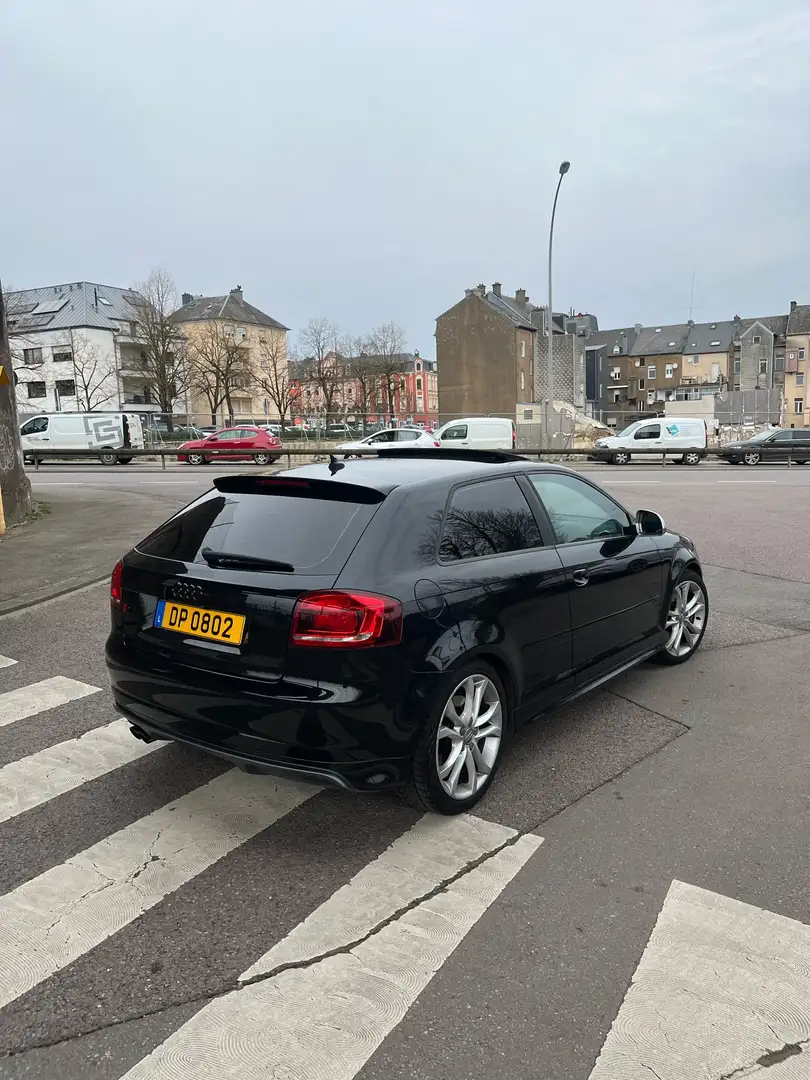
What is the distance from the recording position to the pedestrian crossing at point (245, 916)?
2.23 m

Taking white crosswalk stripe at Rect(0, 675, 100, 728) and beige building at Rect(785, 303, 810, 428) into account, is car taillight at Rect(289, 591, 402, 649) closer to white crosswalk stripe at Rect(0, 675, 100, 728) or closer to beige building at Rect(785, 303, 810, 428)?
white crosswalk stripe at Rect(0, 675, 100, 728)

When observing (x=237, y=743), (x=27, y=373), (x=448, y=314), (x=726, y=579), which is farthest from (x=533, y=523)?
(x=27, y=373)

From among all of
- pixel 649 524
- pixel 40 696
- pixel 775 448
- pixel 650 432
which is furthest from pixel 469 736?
pixel 775 448

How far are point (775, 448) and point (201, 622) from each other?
3271 centimetres

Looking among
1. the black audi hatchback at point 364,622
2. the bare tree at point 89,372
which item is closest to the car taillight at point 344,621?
the black audi hatchback at point 364,622

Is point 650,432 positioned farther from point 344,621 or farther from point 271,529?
point 344,621

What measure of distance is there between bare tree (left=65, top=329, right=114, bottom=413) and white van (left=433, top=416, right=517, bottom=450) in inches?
1659

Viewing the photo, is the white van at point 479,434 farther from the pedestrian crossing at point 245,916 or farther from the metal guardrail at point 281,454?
the pedestrian crossing at point 245,916

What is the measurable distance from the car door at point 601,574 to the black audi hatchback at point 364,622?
0.03 meters

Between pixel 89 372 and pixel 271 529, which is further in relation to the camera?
pixel 89 372

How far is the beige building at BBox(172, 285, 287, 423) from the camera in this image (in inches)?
2420

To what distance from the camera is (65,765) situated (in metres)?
3.98

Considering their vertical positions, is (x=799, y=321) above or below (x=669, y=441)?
above

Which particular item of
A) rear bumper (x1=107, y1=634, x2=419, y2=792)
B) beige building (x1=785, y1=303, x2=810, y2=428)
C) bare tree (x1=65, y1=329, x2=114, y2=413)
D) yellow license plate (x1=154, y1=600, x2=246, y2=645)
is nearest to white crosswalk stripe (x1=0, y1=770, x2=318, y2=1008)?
rear bumper (x1=107, y1=634, x2=419, y2=792)
